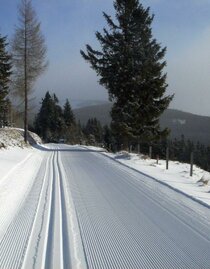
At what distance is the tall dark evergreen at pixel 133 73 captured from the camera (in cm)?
3307

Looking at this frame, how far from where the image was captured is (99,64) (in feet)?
112

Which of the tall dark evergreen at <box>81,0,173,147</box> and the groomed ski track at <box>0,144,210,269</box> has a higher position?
the tall dark evergreen at <box>81,0,173,147</box>

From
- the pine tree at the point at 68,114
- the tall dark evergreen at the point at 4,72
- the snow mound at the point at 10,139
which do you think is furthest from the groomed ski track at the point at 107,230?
the pine tree at the point at 68,114

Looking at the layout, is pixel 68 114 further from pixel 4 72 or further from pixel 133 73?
pixel 133 73

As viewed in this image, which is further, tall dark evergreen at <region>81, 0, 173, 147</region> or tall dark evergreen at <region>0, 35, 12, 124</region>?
tall dark evergreen at <region>0, 35, 12, 124</region>

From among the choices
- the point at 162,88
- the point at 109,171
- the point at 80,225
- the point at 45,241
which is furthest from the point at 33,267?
the point at 162,88

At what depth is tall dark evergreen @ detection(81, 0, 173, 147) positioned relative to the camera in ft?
108

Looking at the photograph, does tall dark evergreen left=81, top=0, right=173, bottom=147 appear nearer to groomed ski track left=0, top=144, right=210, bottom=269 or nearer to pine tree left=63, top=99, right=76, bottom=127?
groomed ski track left=0, top=144, right=210, bottom=269

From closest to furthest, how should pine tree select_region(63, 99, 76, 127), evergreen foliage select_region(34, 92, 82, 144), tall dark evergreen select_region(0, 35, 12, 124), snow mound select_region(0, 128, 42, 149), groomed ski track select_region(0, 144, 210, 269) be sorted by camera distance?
groomed ski track select_region(0, 144, 210, 269)
snow mound select_region(0, 128, 42, 149)
tall dark evergreen select_region(0, 35, 12, 124)
evergreen foliage select_region(34, 92, 82, 144)
pine tree select_region(63, 99, 76, 127)

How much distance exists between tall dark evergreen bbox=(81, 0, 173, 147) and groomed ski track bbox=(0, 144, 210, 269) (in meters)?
20.0

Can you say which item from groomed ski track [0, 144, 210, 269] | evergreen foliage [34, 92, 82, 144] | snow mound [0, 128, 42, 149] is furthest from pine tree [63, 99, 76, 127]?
groomed ski track [0, 144, 210, 269]

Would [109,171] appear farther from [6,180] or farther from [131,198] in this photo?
[131,198]

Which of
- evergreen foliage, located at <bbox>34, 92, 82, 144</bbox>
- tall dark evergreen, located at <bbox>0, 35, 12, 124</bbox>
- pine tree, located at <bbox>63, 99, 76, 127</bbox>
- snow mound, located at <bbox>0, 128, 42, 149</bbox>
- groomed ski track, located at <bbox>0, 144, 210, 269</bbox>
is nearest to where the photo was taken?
groomed ski track, located at <bbox>0, 144, 210, 269</bbox>

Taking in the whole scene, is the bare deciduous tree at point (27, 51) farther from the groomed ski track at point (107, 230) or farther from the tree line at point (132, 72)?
the groomed ski track at point (107, 230)
